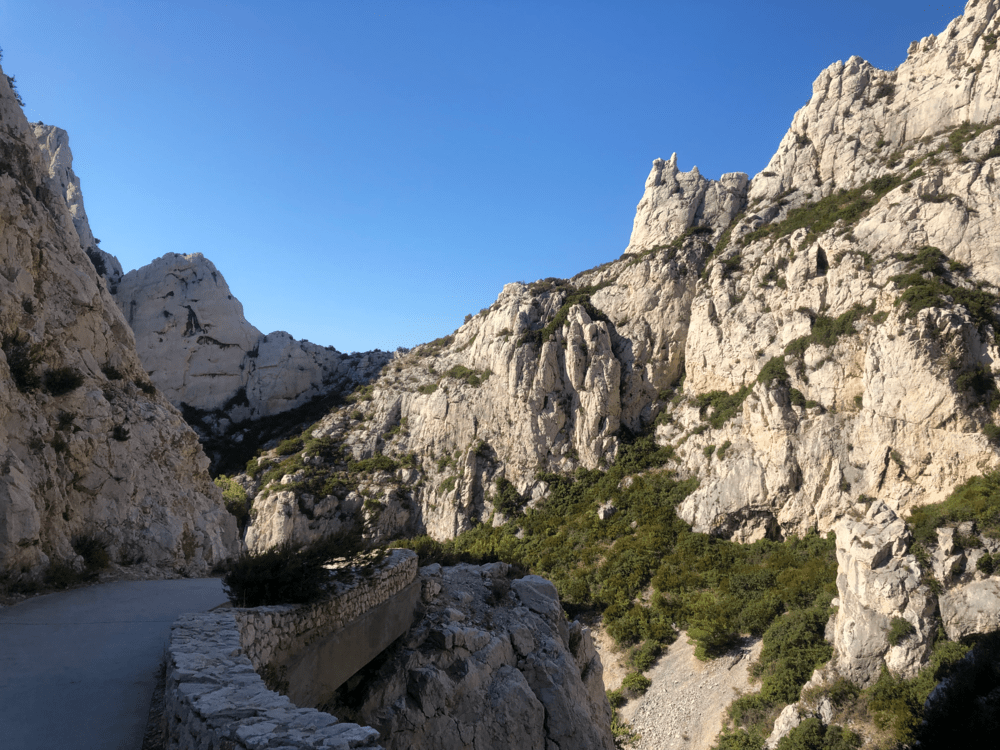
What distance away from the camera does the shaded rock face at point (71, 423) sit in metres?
9.18

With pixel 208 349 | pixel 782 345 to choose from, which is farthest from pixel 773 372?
pixel 208 349

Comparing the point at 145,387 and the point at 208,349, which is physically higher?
the point at 208,349

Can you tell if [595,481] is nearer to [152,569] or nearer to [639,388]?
[639,388]

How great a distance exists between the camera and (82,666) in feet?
16.7

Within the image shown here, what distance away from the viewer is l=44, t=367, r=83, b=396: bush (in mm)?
10928

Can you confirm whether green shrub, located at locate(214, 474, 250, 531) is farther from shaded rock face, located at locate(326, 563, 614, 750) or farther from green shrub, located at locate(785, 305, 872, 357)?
green shrub, located at locate(785, 305, 872, 357)

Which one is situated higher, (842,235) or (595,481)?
(842,235)

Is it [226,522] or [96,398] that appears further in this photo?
[226,522]

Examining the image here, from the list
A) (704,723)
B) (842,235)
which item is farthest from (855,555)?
(842,235)

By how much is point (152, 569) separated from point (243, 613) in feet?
22.4

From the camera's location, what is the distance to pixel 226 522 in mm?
15172

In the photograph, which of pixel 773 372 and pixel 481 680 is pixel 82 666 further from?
pixel 773 372

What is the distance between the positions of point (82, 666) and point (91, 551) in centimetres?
604

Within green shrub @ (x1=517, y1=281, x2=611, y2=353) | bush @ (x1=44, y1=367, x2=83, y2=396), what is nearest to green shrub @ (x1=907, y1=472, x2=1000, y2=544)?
green shrub @ (x1=517, y1=281, x2=611, y2=353)
